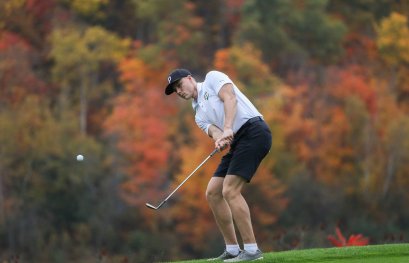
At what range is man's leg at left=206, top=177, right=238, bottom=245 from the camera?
10.4 metres

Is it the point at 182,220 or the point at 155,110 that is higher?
the point at 155,110

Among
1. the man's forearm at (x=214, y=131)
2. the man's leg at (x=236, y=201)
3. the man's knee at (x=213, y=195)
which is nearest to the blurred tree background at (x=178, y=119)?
the man's knee at (x=213, y=195)

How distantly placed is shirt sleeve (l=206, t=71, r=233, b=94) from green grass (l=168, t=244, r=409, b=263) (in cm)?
184

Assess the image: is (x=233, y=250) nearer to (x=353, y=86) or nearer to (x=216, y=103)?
(x=216, y=103)

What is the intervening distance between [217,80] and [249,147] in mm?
752

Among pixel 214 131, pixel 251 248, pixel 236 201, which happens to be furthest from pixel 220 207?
pixel 214 131

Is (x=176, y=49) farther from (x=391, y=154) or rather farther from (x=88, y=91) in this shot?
(x=391, y=154)

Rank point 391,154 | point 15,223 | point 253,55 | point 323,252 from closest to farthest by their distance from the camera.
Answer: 1. point 323,252
2. point 15,223
3. point 391,154
4. point 253,55

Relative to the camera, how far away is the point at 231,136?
10.0 meters

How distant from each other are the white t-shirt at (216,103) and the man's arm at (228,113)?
65mm

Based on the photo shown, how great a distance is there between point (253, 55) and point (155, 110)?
8176 mm

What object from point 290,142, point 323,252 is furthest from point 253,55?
point 323,252

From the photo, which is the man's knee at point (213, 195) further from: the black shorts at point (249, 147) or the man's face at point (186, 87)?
the man's face at point (186, 87)

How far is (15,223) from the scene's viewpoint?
51.1 metres
